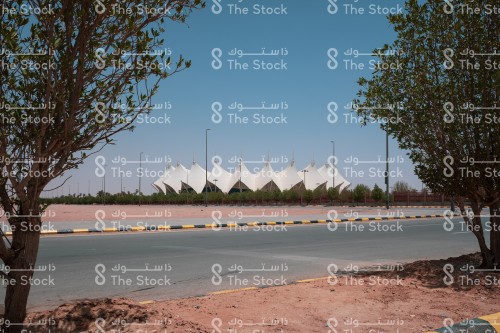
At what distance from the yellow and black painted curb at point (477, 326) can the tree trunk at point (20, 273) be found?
12.6ft

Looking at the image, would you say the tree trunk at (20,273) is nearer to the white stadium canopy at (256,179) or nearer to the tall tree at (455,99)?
the tall tree at (455,99)

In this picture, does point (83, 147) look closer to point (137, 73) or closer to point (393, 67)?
point (137, 73)

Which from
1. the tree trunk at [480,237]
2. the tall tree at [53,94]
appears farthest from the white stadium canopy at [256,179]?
the tall tree at [53,94]

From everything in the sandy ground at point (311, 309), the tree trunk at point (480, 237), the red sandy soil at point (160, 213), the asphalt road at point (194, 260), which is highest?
the tree trunk at point (480, 237)

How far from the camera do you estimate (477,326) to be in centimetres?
488

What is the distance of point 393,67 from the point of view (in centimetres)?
862

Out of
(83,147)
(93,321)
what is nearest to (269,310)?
(93,321)

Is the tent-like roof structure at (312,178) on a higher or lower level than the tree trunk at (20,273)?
higher

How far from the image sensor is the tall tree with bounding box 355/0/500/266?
306 inches

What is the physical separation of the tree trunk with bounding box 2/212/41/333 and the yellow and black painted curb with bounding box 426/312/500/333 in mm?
3828

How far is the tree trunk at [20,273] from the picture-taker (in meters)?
4.36

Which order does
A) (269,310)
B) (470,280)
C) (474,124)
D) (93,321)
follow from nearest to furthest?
1. (93,321)
2. (269,310)
3. (470,280)
4. (474,124)

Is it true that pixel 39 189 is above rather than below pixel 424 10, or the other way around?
below

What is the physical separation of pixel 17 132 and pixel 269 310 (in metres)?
3.27
